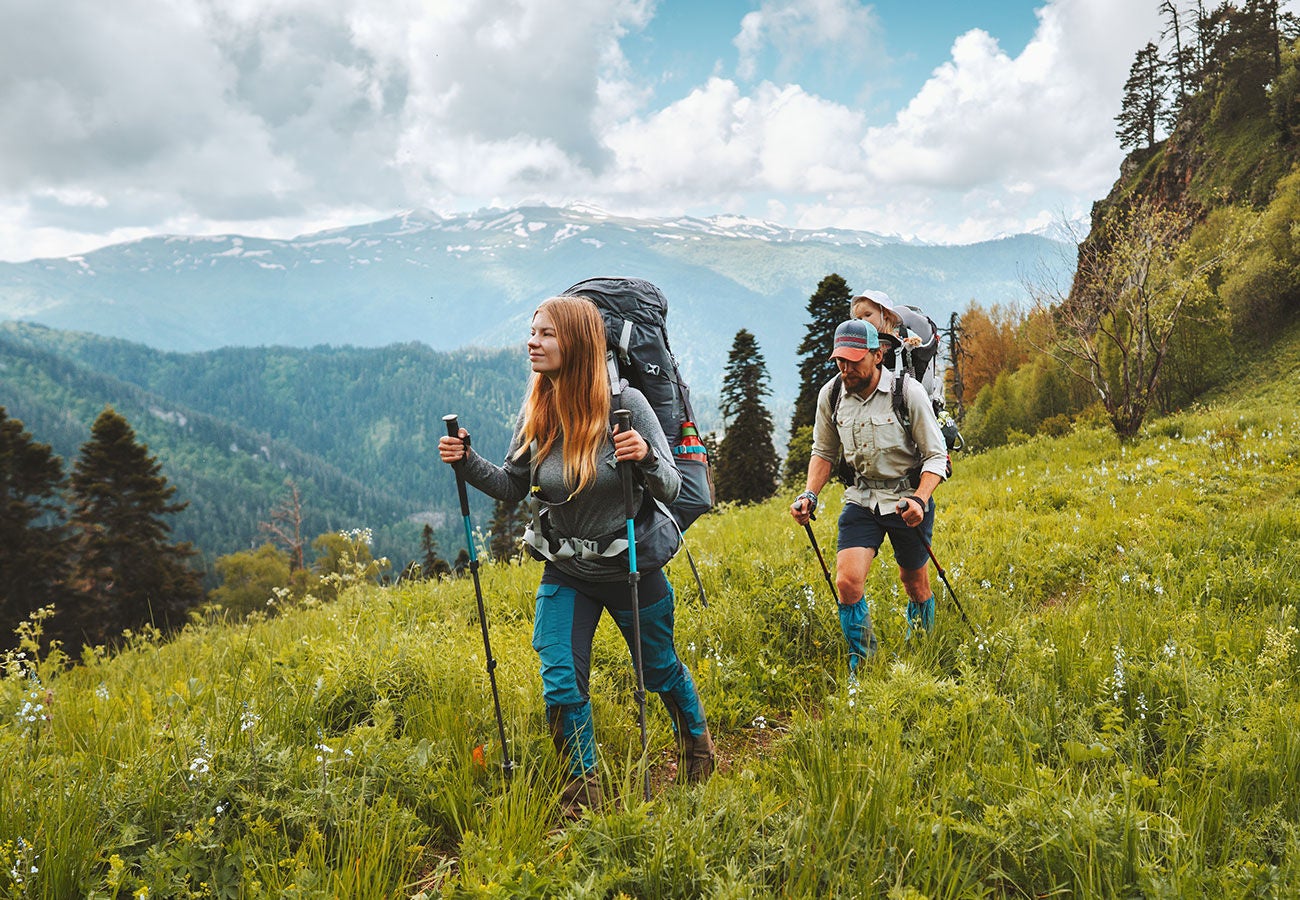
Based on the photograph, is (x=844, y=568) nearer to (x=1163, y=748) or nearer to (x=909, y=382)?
(x=909, y=382)

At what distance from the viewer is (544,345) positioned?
361cm

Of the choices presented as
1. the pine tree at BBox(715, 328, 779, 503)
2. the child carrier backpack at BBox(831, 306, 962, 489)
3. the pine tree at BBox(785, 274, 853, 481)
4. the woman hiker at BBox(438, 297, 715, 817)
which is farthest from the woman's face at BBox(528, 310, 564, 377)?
the pine tree at BBox(715, 328, 779, 503)

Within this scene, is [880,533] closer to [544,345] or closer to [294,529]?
[544,345]

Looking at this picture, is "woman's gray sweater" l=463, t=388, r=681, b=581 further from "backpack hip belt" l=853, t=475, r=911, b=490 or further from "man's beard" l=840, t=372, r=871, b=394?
"backpack hip belt" l=853, t=475, r=911, b=490

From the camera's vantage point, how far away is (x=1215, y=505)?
955cm

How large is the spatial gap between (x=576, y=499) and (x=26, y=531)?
45.9 metres

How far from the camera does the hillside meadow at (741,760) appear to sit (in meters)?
2.63

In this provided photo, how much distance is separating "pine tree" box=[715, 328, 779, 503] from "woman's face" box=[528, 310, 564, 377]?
4204cm

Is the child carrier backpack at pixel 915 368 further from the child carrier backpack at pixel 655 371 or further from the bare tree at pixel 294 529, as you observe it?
the bare tree at pixel 294 529

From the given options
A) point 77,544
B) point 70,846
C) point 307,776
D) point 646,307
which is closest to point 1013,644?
point 646,307

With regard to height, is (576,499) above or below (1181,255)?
below

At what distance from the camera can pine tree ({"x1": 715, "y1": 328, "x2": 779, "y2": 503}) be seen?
149 ft

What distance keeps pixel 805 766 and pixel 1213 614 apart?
4.15 meters

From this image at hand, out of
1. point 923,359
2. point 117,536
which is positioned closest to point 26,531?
point 117,536
